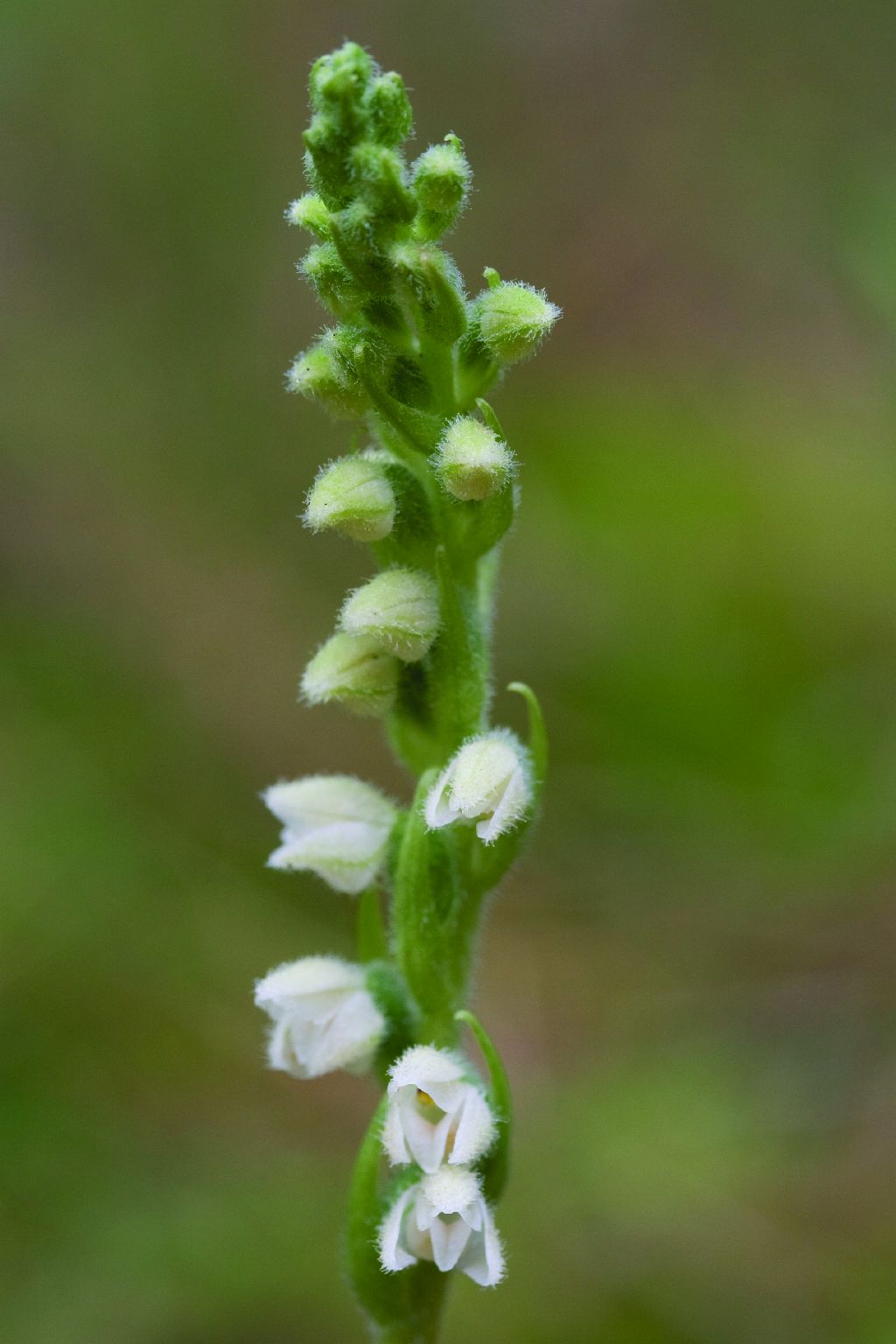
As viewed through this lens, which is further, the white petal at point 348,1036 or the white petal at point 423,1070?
the white petal at point 348,1036

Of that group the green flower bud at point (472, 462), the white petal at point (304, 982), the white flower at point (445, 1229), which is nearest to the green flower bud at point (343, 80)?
the green flower bud at point (472, 462)

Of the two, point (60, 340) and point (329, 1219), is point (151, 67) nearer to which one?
point (60, 340)

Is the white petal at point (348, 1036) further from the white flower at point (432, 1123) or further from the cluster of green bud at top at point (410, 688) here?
the white flower at point (432, 1123)

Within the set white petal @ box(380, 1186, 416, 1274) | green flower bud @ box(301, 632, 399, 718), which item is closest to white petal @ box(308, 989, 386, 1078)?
white petal @ box(380, 1186, 416, 1274)

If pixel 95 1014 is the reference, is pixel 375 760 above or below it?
above

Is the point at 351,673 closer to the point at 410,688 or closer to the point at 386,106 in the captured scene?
the point at 410,688

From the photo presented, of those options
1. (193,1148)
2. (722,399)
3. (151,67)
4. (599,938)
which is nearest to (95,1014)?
(193,1148)
